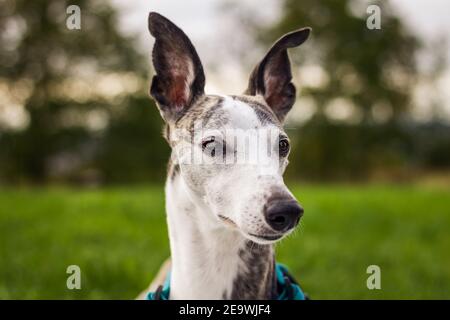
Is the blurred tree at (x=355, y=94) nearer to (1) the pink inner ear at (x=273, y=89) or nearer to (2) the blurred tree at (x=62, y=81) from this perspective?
(2) the blurred tree at (x=62, y=81)

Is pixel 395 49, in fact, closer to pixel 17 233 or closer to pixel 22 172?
pixel 22 172

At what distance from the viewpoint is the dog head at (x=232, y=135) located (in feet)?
10.2

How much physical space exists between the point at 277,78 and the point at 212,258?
1.44 metres

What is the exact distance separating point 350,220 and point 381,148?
22.9 m

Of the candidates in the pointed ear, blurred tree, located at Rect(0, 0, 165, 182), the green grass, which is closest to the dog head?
the pointed ear

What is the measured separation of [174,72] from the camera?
3.93m

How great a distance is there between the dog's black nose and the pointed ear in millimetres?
1299

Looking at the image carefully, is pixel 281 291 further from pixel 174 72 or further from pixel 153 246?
pixel 153 246

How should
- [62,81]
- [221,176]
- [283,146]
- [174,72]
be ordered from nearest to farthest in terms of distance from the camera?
[221,176]
[283,146]
[174,72]
[62,81]

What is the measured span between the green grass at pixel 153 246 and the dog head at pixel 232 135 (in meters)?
3.01

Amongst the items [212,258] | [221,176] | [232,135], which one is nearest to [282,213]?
[221,176]

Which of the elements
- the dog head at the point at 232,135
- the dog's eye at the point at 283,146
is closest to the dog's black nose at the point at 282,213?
the dog head at the point at 232,135

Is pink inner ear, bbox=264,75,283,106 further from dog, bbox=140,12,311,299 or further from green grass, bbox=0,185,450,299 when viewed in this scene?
green grass, bbox=0,185,450,299
